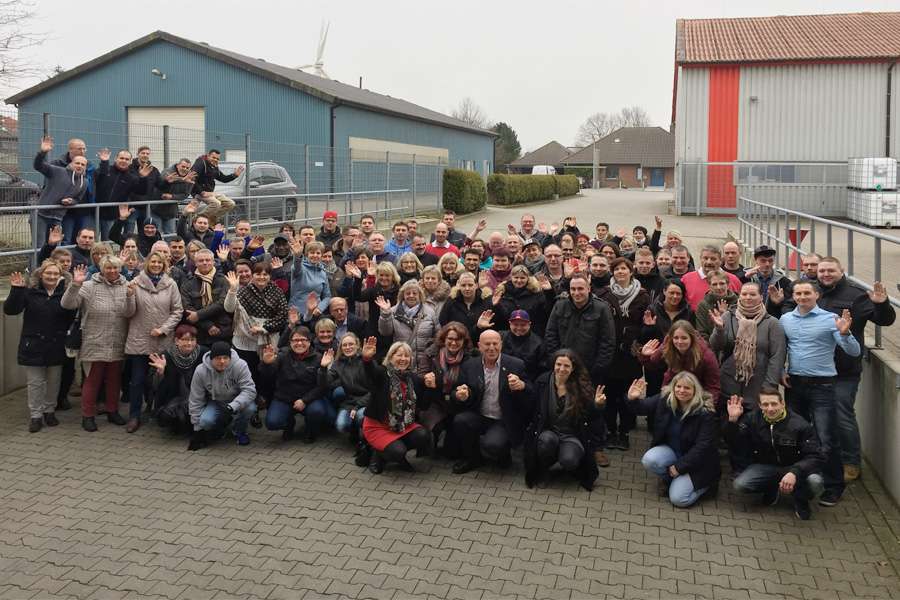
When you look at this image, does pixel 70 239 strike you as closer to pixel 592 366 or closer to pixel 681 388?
pixel 592 366

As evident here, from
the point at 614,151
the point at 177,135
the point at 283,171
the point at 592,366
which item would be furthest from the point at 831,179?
the point at 614,151

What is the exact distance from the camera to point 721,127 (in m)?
31.7

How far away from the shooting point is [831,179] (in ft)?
98.8

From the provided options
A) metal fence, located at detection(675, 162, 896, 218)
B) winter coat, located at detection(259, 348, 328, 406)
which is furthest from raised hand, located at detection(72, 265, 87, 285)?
Result: metal fence, located at detection(675, 162, 896, 218)

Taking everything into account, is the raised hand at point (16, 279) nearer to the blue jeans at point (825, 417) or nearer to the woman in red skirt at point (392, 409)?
the woman in red skirt at point (392, 409)

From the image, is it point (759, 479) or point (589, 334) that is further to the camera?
point (589, 334)

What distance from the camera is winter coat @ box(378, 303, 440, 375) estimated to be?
8375 mm

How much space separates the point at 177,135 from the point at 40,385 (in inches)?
251

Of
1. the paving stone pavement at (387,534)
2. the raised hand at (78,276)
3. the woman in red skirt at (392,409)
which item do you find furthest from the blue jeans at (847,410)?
the raised hand at (78,276)

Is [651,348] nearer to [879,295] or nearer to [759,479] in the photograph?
[759,479]

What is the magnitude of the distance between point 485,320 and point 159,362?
3056 mm

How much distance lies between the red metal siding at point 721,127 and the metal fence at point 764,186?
35 mm

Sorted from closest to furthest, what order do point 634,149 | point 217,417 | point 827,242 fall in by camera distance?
point 217,417
point 827,242
point 634,149

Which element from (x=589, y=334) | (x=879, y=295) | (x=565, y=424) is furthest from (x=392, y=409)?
(x=879, y=295)
